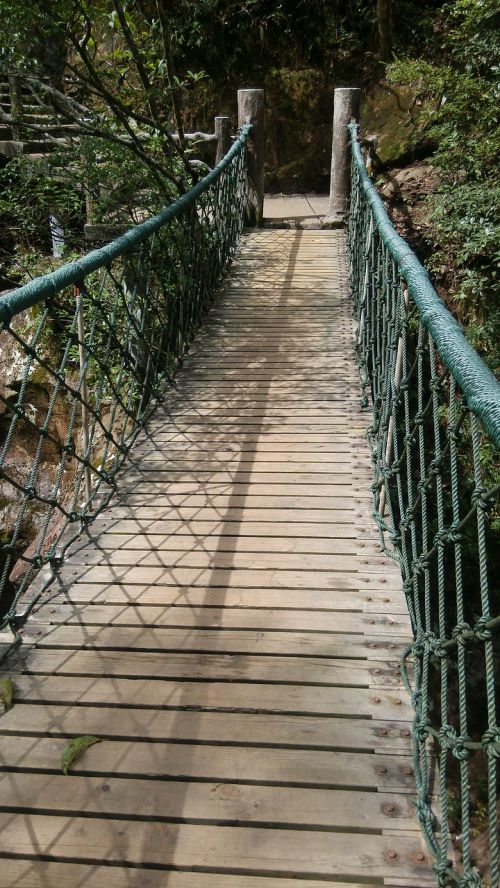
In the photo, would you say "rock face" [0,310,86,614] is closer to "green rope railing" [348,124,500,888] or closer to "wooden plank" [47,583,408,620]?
"green rope railing" [348,124,500,888]

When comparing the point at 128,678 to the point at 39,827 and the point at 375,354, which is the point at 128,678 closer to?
the point at 39,827

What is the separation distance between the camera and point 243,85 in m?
8.14

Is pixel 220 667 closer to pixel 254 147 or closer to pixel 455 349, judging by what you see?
pixel 455 349

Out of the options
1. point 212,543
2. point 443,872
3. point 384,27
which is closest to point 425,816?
point 443,872

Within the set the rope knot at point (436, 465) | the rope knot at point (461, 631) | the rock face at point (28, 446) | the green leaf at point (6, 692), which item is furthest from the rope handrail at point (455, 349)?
the rock face at point (28, 446)

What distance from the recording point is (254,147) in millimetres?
5891

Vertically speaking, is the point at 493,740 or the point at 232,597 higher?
the point at 493,740

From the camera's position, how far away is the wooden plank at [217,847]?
119cm

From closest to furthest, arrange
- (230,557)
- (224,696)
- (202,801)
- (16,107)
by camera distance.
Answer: (202,801) < (224,696) < (230,557) < (16,107)

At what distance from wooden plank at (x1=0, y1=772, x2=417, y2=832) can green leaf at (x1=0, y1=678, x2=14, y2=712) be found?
197 mm

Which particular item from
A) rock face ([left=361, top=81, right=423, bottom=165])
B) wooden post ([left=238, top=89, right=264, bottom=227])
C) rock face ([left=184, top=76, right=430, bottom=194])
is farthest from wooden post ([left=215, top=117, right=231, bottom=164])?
rock face ([left=184, top=76, right=430, bottom=194])

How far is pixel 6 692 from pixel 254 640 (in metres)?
0.61

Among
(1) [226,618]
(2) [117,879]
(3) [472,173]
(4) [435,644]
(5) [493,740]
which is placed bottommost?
(2) [117,879]

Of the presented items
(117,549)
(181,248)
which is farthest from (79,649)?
(181,248)
